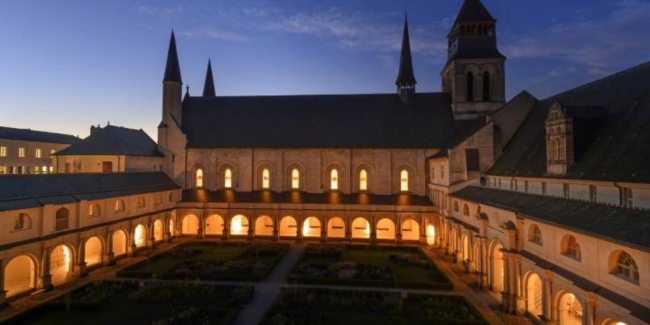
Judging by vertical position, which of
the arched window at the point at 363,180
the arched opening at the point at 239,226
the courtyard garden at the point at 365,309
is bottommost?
the courtyard garden at the point at 365,309

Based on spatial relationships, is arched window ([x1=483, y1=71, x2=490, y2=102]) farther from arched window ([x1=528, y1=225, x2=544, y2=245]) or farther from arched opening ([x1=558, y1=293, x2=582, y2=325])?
arched opening ([x1=558, y1=293, x2=582, y2=325])

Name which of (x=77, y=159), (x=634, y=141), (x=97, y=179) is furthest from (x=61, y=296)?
(x=634, y=141)

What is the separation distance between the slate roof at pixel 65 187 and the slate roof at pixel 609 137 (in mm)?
39413

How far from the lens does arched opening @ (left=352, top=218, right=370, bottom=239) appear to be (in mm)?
48531

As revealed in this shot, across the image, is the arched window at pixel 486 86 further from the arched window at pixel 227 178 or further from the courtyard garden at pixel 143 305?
the courtyard garden at pixel 143 305

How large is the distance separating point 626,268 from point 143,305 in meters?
29.3

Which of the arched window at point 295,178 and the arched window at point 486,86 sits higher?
the arched window at point 486,86

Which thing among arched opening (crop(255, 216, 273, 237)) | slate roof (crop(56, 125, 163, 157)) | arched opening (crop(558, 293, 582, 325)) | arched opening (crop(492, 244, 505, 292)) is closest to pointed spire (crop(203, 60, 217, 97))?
slate roof (crop(56, 125, 163, 157))

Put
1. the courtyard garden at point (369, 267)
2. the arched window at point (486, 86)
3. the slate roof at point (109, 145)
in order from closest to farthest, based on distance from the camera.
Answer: the courtyard garden at point (369, 267) < the slate roof at point (109, 145) < the arched window at point (486, 86)

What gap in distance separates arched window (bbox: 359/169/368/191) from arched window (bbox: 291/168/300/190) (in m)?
8.80

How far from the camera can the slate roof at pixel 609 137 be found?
2094 centimetres

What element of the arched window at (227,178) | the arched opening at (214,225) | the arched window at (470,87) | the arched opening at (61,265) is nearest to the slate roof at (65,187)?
the arched opening at (61,265)

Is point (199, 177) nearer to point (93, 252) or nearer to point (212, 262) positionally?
point (93, 252)

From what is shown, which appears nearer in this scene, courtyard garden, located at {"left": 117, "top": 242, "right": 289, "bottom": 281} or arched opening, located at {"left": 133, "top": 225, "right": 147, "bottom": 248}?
courtyard garden, located at {"left": 117, "top": 242, "right": 289, "bottom": 281}
